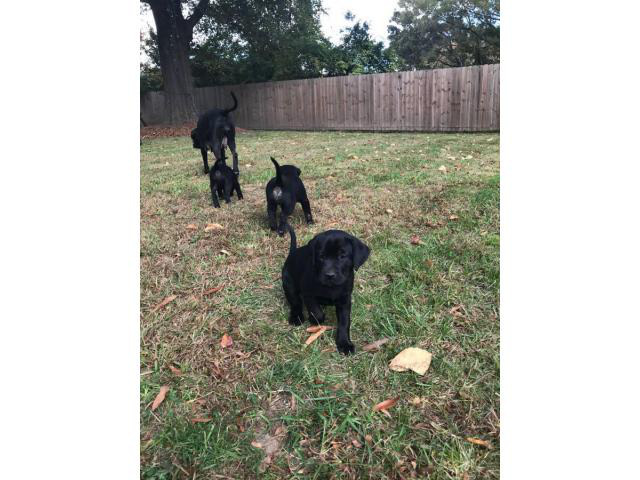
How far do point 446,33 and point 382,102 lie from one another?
23.8m

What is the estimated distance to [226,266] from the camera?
3.72 m

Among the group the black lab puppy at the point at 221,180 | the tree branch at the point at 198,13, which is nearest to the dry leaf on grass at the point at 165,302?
the black lab puppy at the point at 221,180

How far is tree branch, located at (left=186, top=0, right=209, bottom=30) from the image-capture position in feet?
62.9

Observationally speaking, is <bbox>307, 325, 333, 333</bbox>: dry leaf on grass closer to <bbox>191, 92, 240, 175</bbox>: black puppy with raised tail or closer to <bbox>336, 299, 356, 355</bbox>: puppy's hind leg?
<bbox>336, 299, 356, 355</bbox>: puppy's hind leg

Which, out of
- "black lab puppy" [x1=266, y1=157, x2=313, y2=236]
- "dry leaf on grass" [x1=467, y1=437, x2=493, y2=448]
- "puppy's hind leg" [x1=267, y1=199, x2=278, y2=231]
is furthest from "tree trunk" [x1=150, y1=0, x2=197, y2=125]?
"dry leaf on grass" [x1=467, y1=437, x2=493, y2=448]

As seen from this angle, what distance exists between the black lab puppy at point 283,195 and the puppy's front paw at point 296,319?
166cm

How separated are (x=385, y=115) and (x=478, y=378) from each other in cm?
1609

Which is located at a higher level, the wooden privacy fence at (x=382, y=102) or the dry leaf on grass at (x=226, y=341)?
the wooden privacy fence at (x=382, y=102)

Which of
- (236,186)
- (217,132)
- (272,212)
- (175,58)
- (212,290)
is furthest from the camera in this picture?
(175,58)

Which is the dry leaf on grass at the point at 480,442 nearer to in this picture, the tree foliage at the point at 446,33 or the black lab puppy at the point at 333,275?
the black lab puppy at the point at 333,275

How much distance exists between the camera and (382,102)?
670 inches

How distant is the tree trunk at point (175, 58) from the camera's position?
18.7 metres

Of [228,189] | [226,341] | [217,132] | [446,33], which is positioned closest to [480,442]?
[226,341]

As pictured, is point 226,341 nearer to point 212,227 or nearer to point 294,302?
point 294,302
